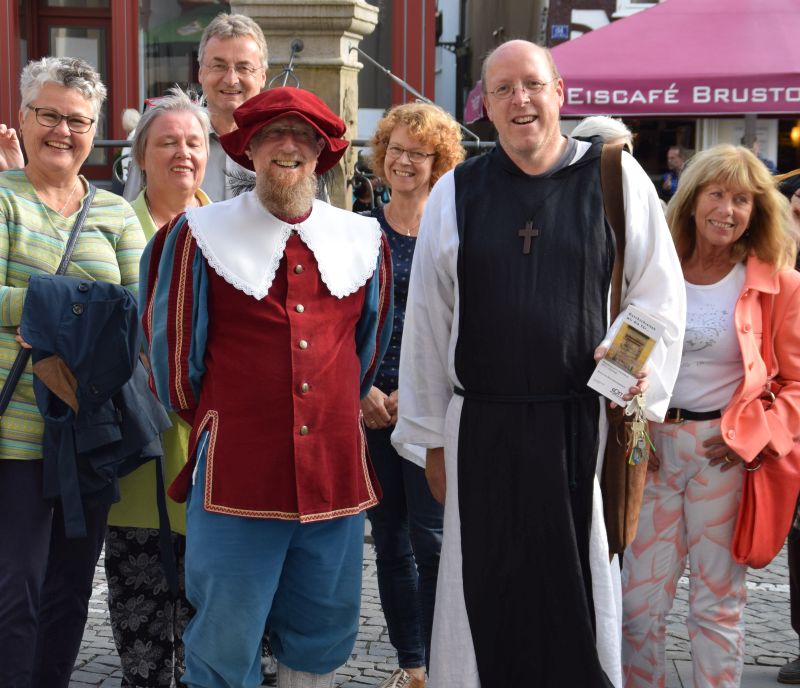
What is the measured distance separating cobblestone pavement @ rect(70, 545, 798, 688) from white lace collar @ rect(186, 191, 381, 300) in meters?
1.75

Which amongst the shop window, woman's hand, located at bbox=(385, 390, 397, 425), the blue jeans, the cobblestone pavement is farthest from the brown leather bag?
the shop window

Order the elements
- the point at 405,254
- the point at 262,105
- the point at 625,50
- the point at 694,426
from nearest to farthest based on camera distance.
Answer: the point at 262,105 → the point at 694,426 → the point at 405,254 → the point at 625,50

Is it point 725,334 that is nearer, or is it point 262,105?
point 262,105

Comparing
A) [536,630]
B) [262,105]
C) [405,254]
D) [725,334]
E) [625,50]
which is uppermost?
[625,50]

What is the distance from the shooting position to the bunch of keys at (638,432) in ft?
11.4

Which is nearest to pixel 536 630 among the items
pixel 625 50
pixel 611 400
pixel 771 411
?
pixel 611 400

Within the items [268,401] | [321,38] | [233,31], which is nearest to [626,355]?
[268,401]

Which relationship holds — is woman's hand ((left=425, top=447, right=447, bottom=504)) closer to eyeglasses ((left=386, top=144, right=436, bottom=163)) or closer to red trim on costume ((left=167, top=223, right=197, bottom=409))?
red trim on costume ((left=167, top=223, right=197, bottom=409))

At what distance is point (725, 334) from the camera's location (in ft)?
13.4

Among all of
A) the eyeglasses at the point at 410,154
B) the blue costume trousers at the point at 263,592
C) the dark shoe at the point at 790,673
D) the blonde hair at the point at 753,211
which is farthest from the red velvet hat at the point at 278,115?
the dark shoe at the point at 790,673

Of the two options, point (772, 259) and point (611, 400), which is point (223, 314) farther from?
point (772, 259)

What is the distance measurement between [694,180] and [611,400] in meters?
1.08

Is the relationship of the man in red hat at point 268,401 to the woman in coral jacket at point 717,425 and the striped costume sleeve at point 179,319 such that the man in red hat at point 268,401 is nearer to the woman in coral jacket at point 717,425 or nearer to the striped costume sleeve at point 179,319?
the striped costume sleeve at point 179,319

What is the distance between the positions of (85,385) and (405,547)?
53.2 inches
